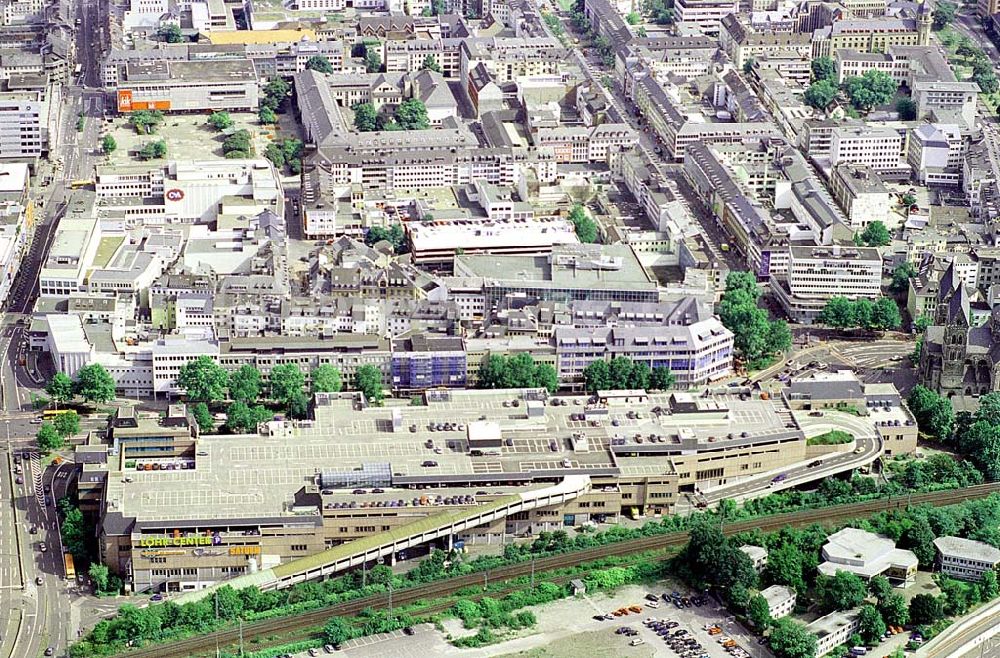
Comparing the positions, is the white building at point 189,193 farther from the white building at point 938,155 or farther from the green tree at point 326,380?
the white building at point 938,155

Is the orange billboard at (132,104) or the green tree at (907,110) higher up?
the orange billboard at (132,104)

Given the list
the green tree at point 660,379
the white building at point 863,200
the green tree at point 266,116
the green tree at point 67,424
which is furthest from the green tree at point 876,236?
the green tree at point 67,424

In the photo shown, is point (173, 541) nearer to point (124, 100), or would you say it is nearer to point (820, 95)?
point (124, 100)

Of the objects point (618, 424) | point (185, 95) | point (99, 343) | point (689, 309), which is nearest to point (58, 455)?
point (99, 343)

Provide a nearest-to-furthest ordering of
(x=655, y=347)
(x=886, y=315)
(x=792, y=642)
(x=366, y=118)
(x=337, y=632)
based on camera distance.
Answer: (x=792, y=642) → (x=337, y=632) → (x=655, y=347) → (x=886, y=315) → (x=366, y=118)

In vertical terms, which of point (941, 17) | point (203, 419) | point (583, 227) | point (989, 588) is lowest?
point (989, 588)

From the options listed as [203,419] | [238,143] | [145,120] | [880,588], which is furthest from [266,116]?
[880,588]
